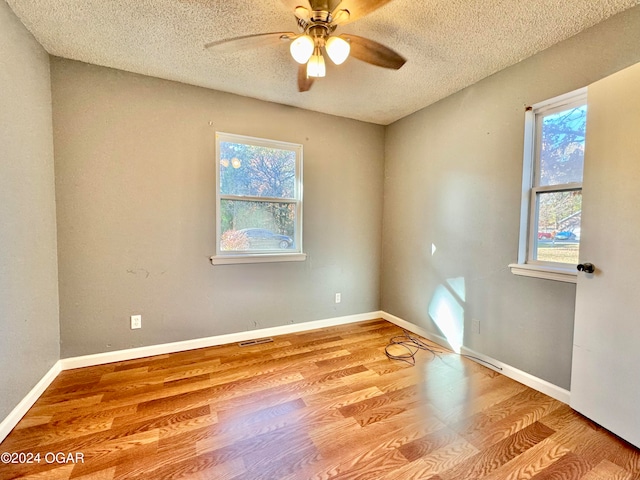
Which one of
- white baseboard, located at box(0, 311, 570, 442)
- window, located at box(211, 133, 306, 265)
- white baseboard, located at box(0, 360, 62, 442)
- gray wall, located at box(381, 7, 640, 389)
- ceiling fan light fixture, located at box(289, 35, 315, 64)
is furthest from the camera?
window, located at box(211, 133, 306, 265)

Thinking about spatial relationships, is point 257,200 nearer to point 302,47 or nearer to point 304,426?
point 302,47

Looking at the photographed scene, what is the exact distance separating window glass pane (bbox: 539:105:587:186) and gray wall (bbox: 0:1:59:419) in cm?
350

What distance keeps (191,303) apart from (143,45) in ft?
6.84

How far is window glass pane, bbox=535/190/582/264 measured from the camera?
1.86m

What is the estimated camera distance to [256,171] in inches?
110

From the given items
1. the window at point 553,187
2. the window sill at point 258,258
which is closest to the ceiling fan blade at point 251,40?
the window sill at point 258,258

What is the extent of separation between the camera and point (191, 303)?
2549 millimetres

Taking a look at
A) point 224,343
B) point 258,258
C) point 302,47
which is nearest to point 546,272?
point 302,47

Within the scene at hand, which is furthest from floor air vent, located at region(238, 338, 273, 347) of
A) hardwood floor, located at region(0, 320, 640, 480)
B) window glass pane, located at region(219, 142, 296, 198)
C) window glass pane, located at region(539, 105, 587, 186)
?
window glass pane, located at region(539, 105, 587, 186)

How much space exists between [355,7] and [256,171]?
5.76ft

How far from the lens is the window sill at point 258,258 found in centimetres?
262

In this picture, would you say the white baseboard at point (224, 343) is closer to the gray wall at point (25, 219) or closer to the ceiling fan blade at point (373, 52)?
the gray wall at point (25, 219)

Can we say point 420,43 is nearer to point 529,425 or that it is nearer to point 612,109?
point 612,109

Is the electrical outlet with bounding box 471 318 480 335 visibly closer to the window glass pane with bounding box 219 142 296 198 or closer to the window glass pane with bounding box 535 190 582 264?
the window glass pane with bounding box 535 190 582 264
